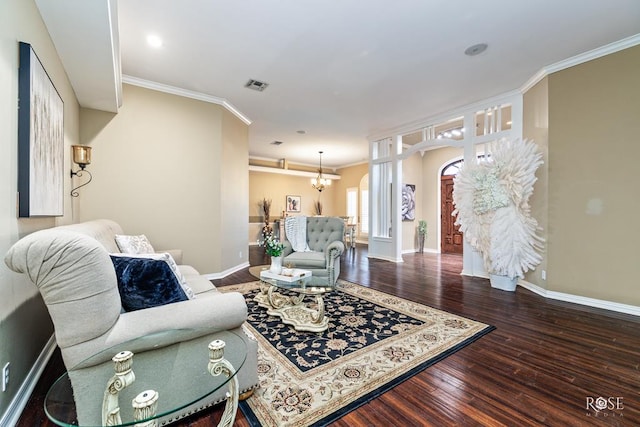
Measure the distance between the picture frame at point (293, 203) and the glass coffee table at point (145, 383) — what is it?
28.8 ft

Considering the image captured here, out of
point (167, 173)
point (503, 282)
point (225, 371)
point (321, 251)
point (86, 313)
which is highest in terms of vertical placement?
point (167, 173)

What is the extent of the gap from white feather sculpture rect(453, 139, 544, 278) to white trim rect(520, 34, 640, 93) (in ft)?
2.95

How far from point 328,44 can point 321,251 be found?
2867 mm

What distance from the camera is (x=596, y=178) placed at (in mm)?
3373

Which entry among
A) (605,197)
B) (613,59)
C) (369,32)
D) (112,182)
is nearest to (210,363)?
(369,32)

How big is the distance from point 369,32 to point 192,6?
5.82 feet

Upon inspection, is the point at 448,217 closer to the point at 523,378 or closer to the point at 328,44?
the point at 328,44

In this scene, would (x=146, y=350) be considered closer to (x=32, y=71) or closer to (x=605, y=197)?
(x=32, y=71)

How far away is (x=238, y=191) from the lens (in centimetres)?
528

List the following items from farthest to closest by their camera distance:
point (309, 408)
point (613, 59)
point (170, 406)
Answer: point (613, 59), point (309, 408), point (170, 406)

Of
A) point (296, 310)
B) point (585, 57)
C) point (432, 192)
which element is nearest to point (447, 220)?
point (432, 192)

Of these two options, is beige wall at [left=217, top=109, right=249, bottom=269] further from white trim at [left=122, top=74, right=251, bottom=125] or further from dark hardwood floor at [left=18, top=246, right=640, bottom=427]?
dark hardwood floor at [left=18, top=246, right=640, bottom=427]

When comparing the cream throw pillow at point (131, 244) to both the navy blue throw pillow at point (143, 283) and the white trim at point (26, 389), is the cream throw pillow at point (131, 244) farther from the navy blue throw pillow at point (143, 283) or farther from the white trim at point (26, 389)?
the navy blue throw pillow at point (143, 283)

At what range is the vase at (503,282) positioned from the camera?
3979 millimetres
